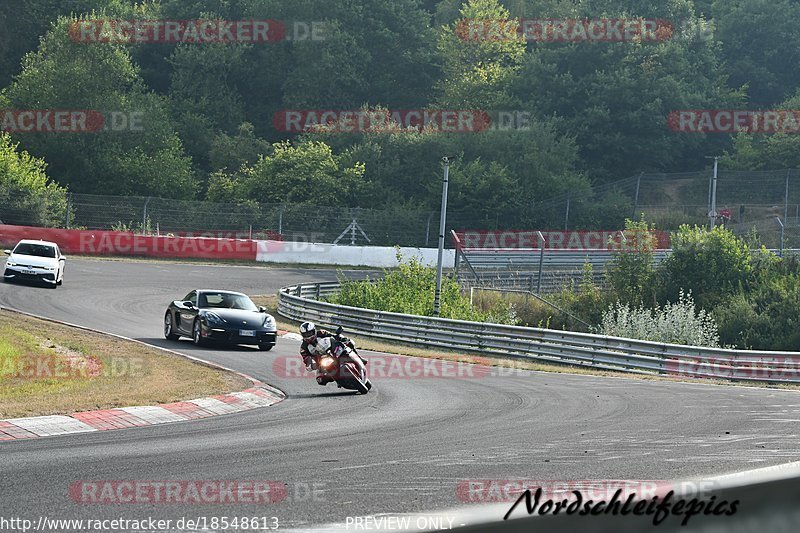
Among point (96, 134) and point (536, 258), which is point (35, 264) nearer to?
point (536, 258)

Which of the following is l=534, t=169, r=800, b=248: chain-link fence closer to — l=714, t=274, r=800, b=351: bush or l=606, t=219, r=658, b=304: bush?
l=606, t=219, r=658, b=304: bush

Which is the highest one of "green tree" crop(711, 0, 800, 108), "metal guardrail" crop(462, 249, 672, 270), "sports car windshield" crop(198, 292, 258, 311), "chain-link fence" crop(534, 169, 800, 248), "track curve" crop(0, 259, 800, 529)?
"green tree" crop(711, 0, 800, 108)

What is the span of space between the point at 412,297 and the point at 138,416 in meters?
21.6

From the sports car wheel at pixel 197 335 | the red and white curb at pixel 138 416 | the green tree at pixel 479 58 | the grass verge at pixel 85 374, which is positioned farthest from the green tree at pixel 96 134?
the red and white curb at pixel 138 416

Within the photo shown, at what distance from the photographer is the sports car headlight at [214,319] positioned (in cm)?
2206

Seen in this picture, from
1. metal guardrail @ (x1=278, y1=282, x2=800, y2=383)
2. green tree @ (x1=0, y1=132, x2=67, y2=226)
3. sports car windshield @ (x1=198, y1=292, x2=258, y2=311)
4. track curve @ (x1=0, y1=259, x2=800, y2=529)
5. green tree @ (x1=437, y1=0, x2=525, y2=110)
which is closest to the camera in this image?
track curve @ (x1=0, y1=259, x2=800, y2=529)

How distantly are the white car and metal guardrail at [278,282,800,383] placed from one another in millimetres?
8184

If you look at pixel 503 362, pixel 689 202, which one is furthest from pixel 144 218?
pixel 689 202

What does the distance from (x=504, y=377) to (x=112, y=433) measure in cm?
1045

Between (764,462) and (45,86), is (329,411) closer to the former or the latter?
(764,462)

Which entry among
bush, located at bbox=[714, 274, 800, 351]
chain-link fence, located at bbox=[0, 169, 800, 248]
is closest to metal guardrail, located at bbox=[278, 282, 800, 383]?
A: bush, located at bbox=[714, 274, 800, 351]

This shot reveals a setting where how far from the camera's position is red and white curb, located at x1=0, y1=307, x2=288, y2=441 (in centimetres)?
1045

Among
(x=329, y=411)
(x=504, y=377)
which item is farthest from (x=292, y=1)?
(x=329, y=411)

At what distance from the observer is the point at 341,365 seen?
15.6m
